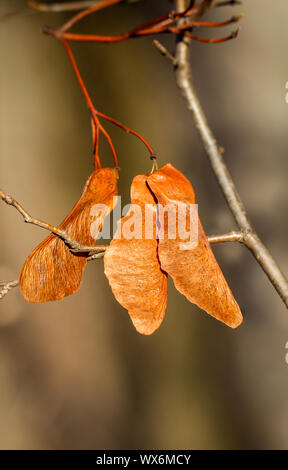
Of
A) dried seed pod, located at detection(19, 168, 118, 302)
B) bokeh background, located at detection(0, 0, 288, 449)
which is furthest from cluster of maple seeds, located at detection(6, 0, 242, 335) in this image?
bokeh background, located at detection(0, 0, 288, 449)

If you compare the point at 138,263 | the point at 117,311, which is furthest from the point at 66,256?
the point at 117,311

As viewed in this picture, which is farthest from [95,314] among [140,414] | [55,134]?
[55,134]

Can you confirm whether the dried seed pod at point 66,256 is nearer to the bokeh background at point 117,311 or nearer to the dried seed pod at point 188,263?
the dried seed pod at point 188,263

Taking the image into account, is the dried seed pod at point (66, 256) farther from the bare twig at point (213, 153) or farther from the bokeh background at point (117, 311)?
the bokeh background at point (117, 311)

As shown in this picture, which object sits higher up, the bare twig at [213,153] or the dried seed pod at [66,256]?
the bare twig at [213,153]

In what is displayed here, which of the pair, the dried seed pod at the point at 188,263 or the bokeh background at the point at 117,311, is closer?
the dried seed pod at the point at 188,263

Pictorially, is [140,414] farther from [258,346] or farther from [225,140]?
[225,140]

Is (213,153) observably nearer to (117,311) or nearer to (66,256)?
(66,256)

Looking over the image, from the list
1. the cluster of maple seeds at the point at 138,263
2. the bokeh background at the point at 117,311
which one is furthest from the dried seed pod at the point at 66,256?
the bokeh background at the point at 117,311
